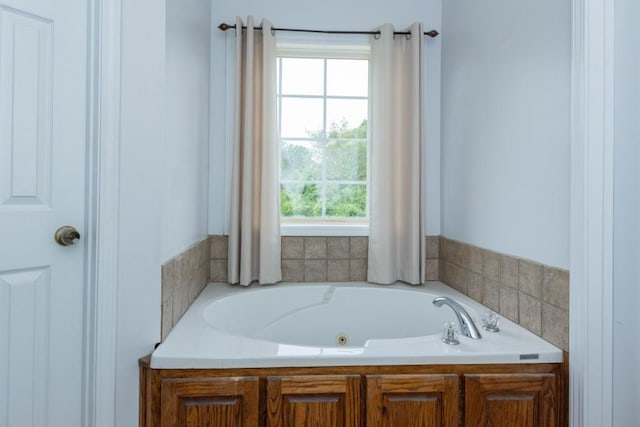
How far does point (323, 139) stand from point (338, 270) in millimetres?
821

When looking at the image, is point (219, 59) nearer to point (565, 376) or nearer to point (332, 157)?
point (332, 157)

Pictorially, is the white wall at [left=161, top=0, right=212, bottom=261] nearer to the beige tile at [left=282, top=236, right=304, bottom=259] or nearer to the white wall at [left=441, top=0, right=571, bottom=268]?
the beige tile at [left=282, top=236, right=304, bottom=259]

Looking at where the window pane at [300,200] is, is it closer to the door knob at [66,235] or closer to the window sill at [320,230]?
the window sill at [320,230]

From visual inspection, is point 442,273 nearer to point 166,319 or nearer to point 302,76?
point 302,76

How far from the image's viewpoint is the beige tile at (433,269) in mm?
2318

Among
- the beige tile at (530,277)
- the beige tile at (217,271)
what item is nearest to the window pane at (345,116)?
the beige tile at (217,271)

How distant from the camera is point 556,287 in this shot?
4.22 feet

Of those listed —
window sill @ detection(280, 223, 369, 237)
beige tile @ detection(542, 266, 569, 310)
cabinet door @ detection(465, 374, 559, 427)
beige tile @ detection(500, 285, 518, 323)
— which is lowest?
cabinet door @ detection(465, 374, 559, 427)

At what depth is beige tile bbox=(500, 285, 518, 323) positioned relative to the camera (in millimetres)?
1521

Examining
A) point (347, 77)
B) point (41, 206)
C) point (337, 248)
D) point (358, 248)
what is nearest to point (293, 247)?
point (337, 248)

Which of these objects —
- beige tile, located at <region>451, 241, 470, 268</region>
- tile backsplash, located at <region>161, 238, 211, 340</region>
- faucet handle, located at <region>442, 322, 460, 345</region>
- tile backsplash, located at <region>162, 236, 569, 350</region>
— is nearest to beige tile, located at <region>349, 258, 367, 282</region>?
tile backsplash, located at <region>162, 236, 569, 350</region>

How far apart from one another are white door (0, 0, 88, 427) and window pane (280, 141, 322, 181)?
1281 mm

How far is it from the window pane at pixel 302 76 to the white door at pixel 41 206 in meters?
1.30

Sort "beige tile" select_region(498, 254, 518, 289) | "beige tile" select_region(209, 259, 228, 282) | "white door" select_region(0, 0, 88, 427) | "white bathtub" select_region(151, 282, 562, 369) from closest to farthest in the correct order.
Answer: "white door" select_region(0, 0, 88, 427) < "white bathtub" select_region(151, 282, 562, 369) < "beige tile" select_region(498, 254, 518, 289) < "beige tile" select_region(209, 259, 228, 282)
